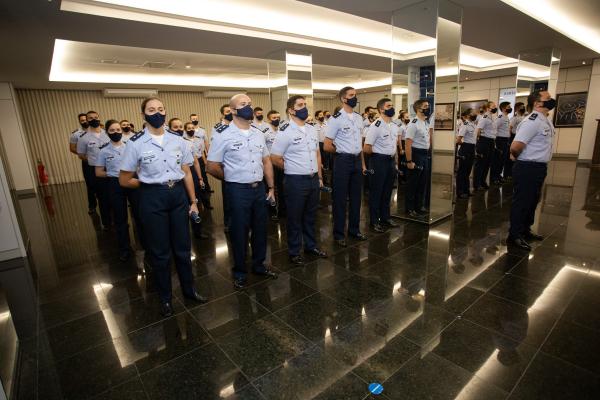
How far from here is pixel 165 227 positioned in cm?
258

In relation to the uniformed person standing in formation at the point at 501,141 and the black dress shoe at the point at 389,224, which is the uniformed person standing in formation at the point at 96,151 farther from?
the uniformed person standing in formation at the point at 501,141

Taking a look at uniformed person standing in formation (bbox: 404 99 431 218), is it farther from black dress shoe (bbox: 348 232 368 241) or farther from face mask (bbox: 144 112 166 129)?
face mask (bbox: 144 112 166 129)

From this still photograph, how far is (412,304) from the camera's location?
9.01 feet

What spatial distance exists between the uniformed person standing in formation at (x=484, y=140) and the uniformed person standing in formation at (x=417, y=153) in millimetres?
2583

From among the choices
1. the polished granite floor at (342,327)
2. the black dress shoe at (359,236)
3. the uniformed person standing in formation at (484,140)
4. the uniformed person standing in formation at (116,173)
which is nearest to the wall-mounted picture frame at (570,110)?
the uniformed person standing in formation at (484,140)

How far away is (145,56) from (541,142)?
785cm

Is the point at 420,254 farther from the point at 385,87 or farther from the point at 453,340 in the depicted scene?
the point at 385,87

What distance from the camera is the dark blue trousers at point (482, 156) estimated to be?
267 inches

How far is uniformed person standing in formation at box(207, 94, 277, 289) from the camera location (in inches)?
113

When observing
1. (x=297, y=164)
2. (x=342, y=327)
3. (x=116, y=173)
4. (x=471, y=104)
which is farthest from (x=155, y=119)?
(x=471, y=104)

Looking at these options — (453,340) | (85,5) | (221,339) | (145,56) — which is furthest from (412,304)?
(145,56)

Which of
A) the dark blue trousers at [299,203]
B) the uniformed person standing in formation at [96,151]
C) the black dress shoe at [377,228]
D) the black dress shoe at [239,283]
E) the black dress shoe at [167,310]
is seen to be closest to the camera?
the black dress shoe at [167,310]

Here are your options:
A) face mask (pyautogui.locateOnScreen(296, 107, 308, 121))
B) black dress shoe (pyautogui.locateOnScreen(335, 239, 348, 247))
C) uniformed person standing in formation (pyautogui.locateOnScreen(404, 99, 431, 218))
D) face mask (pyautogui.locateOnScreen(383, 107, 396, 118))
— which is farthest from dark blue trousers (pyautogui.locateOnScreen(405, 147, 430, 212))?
face mask (pyautogui.locateOnScreen(296, 107, 308, 121))

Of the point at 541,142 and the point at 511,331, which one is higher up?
the point at 541,142
